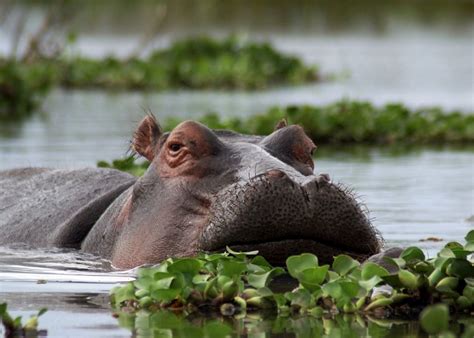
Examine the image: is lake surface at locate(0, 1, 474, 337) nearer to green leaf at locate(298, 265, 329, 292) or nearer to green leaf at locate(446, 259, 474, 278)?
green leaf at locate(298, 265, 329, 292)

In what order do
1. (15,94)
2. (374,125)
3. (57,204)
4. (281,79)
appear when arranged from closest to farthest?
(57,204)
(374,125)
(15,94)
(281,79)

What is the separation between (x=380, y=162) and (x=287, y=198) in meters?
7.15

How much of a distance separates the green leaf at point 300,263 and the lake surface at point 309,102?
0.25 m

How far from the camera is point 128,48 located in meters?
33.3

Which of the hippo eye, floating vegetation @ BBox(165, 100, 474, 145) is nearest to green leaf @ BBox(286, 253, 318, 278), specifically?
the hippo eye

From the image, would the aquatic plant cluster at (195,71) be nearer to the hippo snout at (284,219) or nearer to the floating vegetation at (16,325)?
the hippo snout at (284,219)

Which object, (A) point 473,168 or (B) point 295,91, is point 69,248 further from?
(B) point 295,91

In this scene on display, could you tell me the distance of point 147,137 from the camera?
6312 millimetres

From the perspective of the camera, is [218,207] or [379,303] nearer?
[379,303]

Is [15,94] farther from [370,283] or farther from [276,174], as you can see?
[370,283]

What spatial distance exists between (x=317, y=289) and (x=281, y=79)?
22.2m

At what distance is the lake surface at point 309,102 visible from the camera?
5555 millimetres

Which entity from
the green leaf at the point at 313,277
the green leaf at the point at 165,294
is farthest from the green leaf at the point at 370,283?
the green leaf at the point at 165,294

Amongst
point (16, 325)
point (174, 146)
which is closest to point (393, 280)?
point (16, 325)
